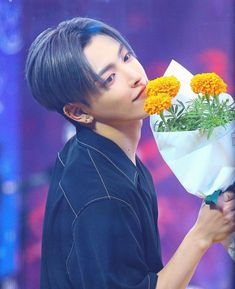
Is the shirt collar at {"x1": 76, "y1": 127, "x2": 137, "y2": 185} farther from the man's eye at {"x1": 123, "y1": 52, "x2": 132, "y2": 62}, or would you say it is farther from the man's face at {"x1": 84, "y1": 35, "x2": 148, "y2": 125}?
the man's eye at {"x1": 123, "y1": 52, "x2": 132, "y2": 62}

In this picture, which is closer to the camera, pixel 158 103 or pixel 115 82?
pixel 158 103

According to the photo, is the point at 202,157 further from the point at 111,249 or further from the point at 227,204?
the point at 111,249

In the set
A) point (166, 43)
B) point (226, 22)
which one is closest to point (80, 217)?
point (166, 43)

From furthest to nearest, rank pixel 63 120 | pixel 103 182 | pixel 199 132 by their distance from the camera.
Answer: pixel 63 120 → pixel 103 182 → pixel 199 132

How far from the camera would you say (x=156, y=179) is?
66.7 inches

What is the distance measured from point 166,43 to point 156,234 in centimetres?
63

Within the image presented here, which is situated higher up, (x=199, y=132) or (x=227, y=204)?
(x=199, y=132)

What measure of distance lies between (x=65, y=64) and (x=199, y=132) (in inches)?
17.8

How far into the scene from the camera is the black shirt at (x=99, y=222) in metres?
1.46

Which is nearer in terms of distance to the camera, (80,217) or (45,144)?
(80,217)

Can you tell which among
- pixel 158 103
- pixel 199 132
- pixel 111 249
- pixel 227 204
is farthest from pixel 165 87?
pixel 111 249

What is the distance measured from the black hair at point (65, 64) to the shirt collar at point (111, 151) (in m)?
0.12

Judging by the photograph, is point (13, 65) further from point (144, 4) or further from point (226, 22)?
point (226, 22)

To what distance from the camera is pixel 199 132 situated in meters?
1.41
